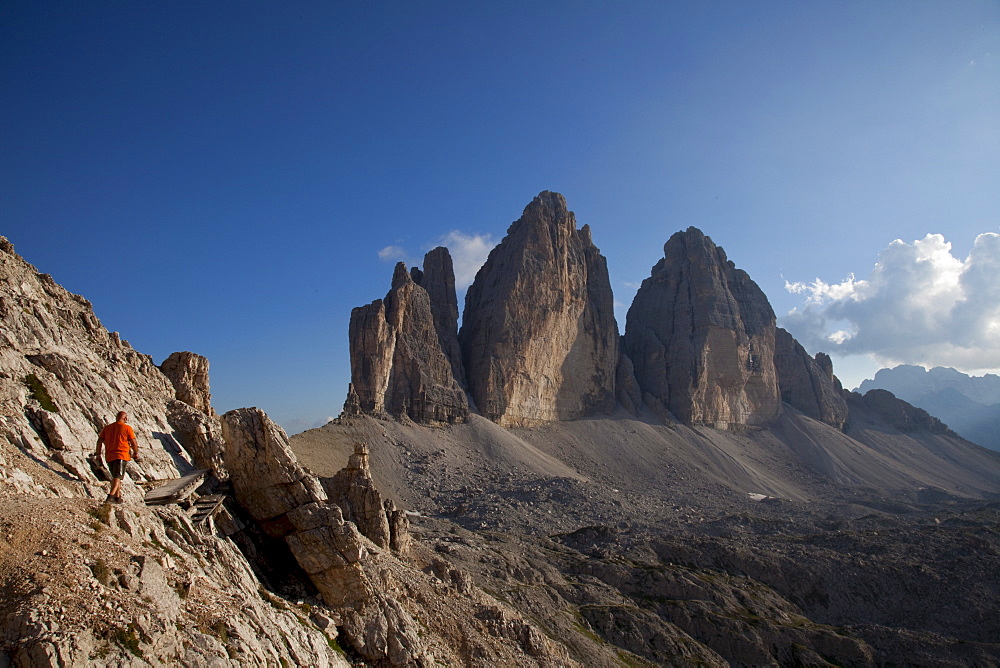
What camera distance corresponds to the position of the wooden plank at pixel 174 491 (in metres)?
12.2

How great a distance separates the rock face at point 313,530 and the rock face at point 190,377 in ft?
35.8

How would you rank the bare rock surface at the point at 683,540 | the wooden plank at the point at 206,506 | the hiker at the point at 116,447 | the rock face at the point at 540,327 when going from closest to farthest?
the hiker at the point at 116,447 → the wooden plank at the point at 206,506 → the bare rock surface at the point at 683,540 → the rock face at the point at 540,327

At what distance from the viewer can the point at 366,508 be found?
872 inches

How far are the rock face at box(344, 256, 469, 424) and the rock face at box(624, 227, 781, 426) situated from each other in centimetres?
4533

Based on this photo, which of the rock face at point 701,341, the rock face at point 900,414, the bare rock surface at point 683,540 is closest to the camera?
the bare rock surface at point 683,540

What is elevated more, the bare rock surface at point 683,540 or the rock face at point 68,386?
the rock face at point 68,386

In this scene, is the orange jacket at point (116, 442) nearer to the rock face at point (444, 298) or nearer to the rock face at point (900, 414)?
the rock face at point (444, 298)

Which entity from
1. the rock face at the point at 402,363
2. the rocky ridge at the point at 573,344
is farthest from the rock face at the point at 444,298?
the rock face at the point at 402,363

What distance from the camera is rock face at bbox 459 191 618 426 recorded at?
87.6 metres

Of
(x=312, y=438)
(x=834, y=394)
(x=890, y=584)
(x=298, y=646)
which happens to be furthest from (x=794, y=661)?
(x=834, y=394)

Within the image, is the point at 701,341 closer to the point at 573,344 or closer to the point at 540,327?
the point at 573,344

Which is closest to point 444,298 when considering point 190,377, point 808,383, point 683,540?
point 683,540

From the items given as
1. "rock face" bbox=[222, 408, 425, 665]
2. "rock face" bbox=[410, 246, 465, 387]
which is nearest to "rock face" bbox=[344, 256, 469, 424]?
"rock face" bbox=[410, 246, 465, 387]

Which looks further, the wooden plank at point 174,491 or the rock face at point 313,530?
the rock face at point 313,530
